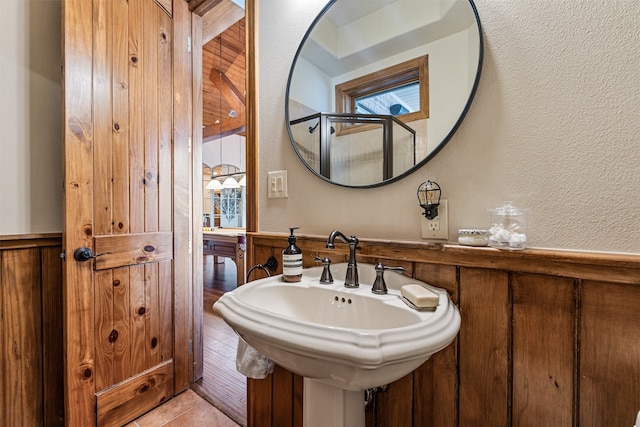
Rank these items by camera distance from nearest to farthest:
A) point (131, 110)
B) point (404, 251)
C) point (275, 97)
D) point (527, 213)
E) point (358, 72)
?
point (527, 213) → point (404, 251) → point (358, 72) → point (275, 97) → point (131, 110)

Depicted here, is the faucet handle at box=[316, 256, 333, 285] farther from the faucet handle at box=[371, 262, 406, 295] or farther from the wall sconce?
the wall sconce

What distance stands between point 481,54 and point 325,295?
832 mm

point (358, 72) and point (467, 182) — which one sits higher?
point (358, 72)

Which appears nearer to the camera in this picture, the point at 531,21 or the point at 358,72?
the point at 531,21

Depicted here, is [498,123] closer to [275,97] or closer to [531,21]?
[531,21]

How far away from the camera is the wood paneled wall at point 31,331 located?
3.50 ft

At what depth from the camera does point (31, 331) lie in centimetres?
113

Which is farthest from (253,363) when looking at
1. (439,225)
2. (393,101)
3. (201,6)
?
(201,6)

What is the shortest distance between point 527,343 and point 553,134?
0.52 meters

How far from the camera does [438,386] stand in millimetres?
763

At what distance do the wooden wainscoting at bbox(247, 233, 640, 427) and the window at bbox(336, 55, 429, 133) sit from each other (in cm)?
45

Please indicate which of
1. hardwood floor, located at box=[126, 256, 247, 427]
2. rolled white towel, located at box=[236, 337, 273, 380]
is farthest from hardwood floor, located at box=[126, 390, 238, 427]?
rolled white towel, located at box=[236, 337, 273, 380]

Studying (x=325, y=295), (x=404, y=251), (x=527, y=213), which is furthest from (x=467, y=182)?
(x=325, y=295)

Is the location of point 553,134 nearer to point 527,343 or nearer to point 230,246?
point 527,343
